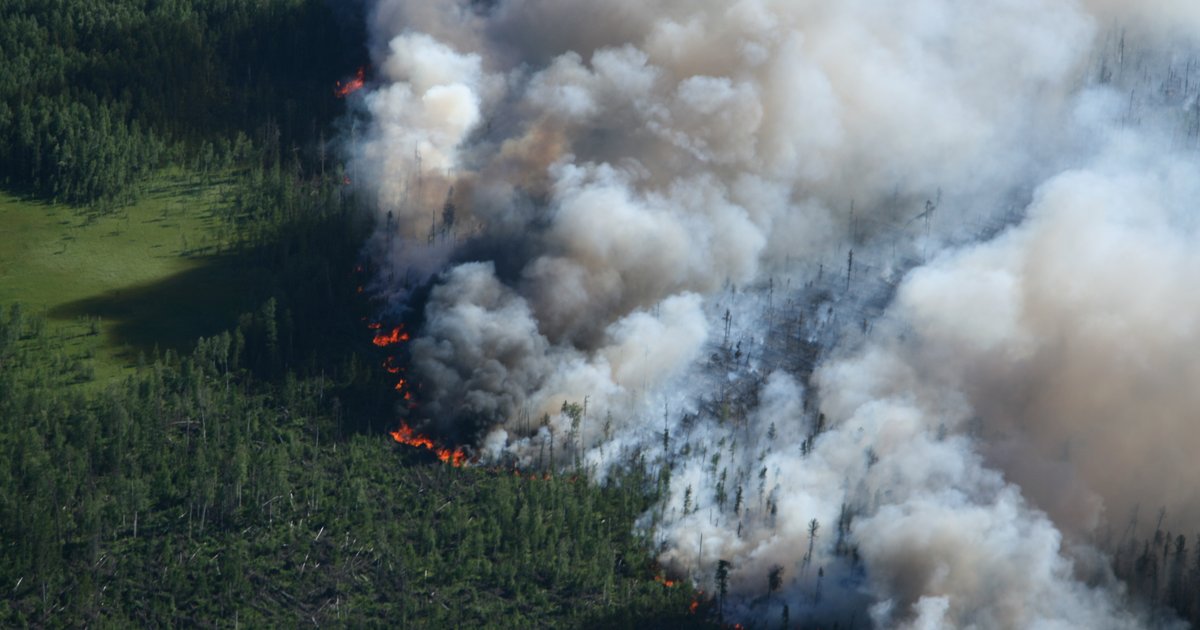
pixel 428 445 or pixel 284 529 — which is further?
pixel 428 445

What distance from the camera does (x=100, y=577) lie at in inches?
6895

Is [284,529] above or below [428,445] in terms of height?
below

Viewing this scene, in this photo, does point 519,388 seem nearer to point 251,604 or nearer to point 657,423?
point 657,423

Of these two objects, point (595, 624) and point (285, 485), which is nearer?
point (595, 624)

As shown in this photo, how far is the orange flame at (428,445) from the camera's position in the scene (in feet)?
635

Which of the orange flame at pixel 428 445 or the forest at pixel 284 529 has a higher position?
the orange flame at pixel 428 445

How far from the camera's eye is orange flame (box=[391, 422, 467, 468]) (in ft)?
635

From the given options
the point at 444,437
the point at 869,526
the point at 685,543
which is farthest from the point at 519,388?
the point at 869,526

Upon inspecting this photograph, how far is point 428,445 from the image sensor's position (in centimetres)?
19600

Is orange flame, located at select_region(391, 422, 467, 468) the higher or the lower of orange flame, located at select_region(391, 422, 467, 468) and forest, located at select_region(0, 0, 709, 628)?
the higher

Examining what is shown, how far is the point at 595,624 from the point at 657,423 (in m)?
29.6

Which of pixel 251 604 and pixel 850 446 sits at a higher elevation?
pixel 850 446

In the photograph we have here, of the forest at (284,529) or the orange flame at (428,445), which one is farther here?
the orange flame at (428,445)

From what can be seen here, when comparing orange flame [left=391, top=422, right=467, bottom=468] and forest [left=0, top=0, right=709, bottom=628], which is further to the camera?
orange flame [left=391, top=422, right=467, bottom=468]
